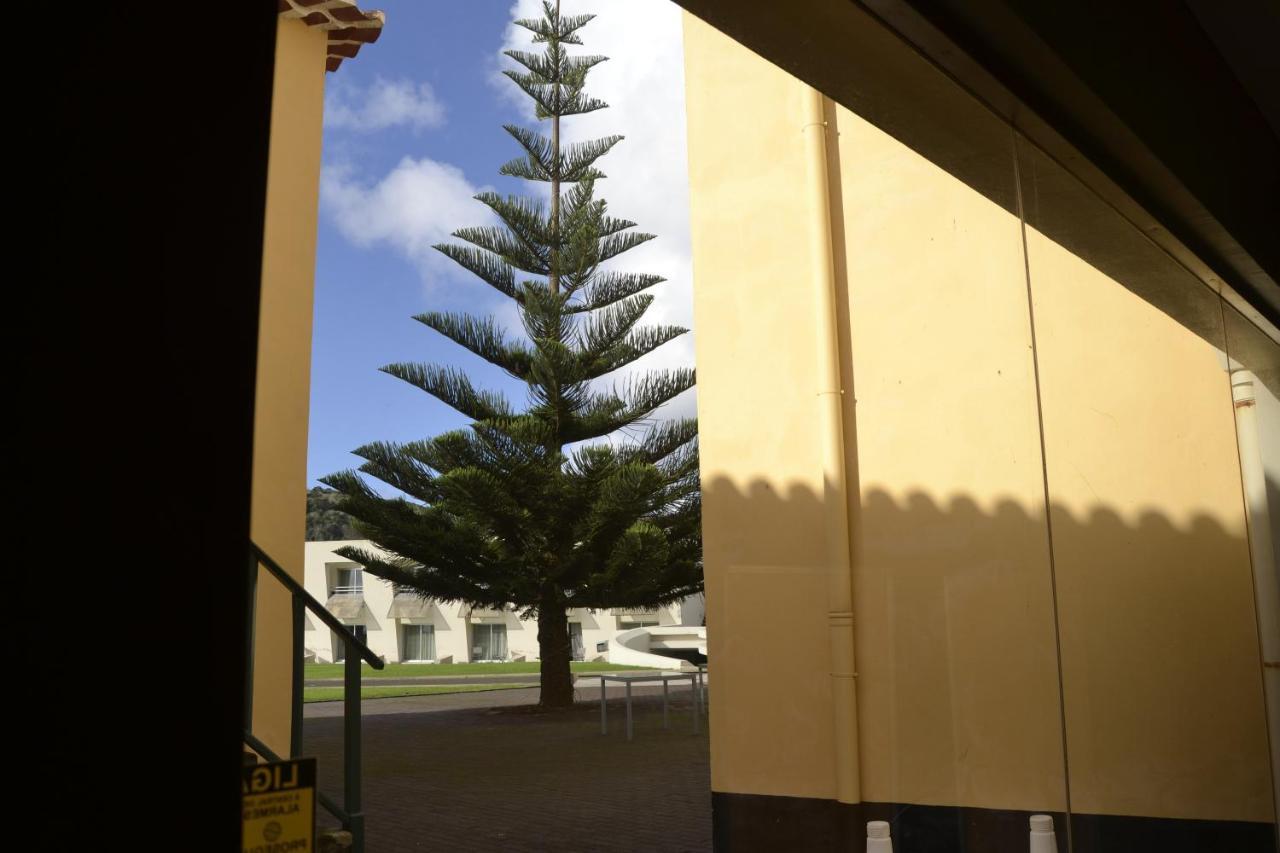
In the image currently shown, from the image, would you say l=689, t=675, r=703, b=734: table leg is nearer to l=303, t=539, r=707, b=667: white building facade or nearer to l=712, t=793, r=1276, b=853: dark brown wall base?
l=303, t=539, r=707, b=667: white building facade

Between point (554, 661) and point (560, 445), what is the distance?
2216mm

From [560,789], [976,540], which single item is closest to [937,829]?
[976,540]

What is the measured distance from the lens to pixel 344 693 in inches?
59.4

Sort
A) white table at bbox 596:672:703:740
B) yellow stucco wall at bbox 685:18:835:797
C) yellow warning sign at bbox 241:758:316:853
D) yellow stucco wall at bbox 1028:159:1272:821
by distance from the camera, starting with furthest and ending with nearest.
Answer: white table at bbox 596:672:703:740, yellow stucco wall at bbox 685:18:835:797, yellow stucco wall at bbox 1028:159:1272:821, yellow warning sign at bbox 241:758:316:853

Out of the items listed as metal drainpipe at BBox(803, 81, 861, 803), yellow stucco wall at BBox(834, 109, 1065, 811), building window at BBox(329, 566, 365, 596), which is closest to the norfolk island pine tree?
metal drainpipe at BBox(803, 81, 861, 803)

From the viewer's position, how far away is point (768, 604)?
286 cm

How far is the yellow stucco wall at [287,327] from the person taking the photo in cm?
96

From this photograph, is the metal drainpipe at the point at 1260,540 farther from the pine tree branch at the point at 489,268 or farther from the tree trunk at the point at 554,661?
the pine tree branch at the point at 489,268

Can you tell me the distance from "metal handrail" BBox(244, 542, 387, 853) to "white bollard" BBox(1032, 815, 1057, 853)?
118 cm

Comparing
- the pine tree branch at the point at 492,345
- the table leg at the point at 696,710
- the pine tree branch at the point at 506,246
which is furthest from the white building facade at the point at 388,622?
the pine tree branch at the point at 506,246

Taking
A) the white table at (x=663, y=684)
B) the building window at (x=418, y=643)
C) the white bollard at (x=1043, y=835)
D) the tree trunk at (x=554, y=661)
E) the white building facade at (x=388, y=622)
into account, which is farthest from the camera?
the white table at (x=663, y=684)

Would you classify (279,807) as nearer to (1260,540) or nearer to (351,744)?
(351,744)

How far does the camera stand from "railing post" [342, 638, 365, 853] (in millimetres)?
1427

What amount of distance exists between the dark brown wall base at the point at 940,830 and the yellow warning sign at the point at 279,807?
142 cm
